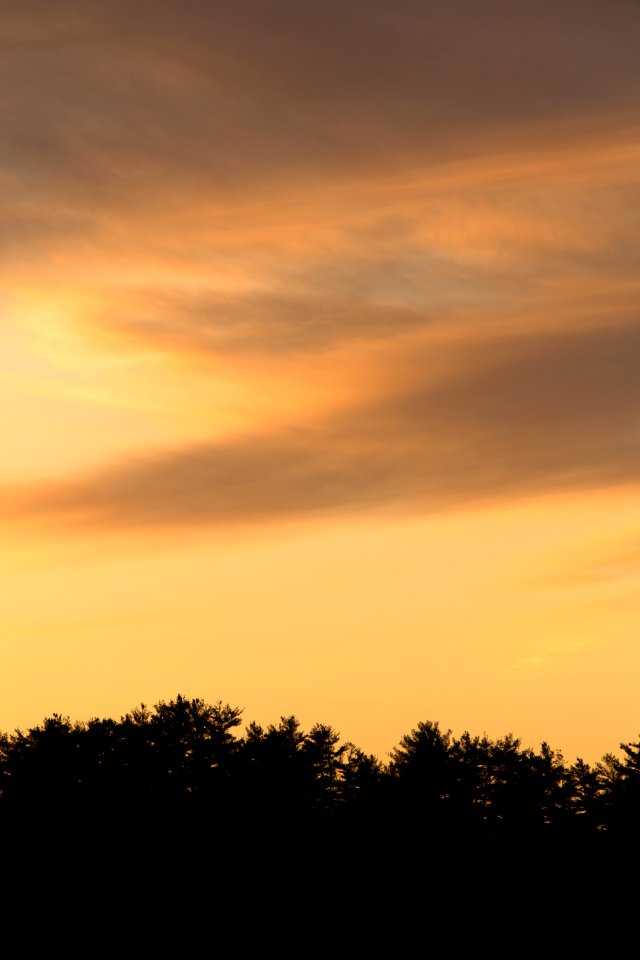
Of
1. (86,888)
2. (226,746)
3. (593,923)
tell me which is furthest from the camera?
(226,746)

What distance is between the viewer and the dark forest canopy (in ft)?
423

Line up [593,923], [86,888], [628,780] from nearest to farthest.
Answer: [593,923] < [86,888] < [628,780]

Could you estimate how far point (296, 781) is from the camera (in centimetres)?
13375

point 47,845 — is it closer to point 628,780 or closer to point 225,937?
point 225,937

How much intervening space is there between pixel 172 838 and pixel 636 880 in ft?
130

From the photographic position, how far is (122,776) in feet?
449

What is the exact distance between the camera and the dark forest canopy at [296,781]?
12900cm

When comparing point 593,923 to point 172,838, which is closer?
point 593,923

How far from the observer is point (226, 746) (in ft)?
470

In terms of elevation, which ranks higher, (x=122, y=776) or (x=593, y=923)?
(x=122, y=776)

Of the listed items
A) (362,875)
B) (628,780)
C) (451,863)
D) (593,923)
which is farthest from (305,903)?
(628,780)

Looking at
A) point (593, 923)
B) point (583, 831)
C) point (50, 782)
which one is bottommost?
point (593, 923)

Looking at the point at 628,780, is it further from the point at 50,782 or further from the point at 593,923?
the point at 50,782

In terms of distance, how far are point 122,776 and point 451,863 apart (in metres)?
33.0
